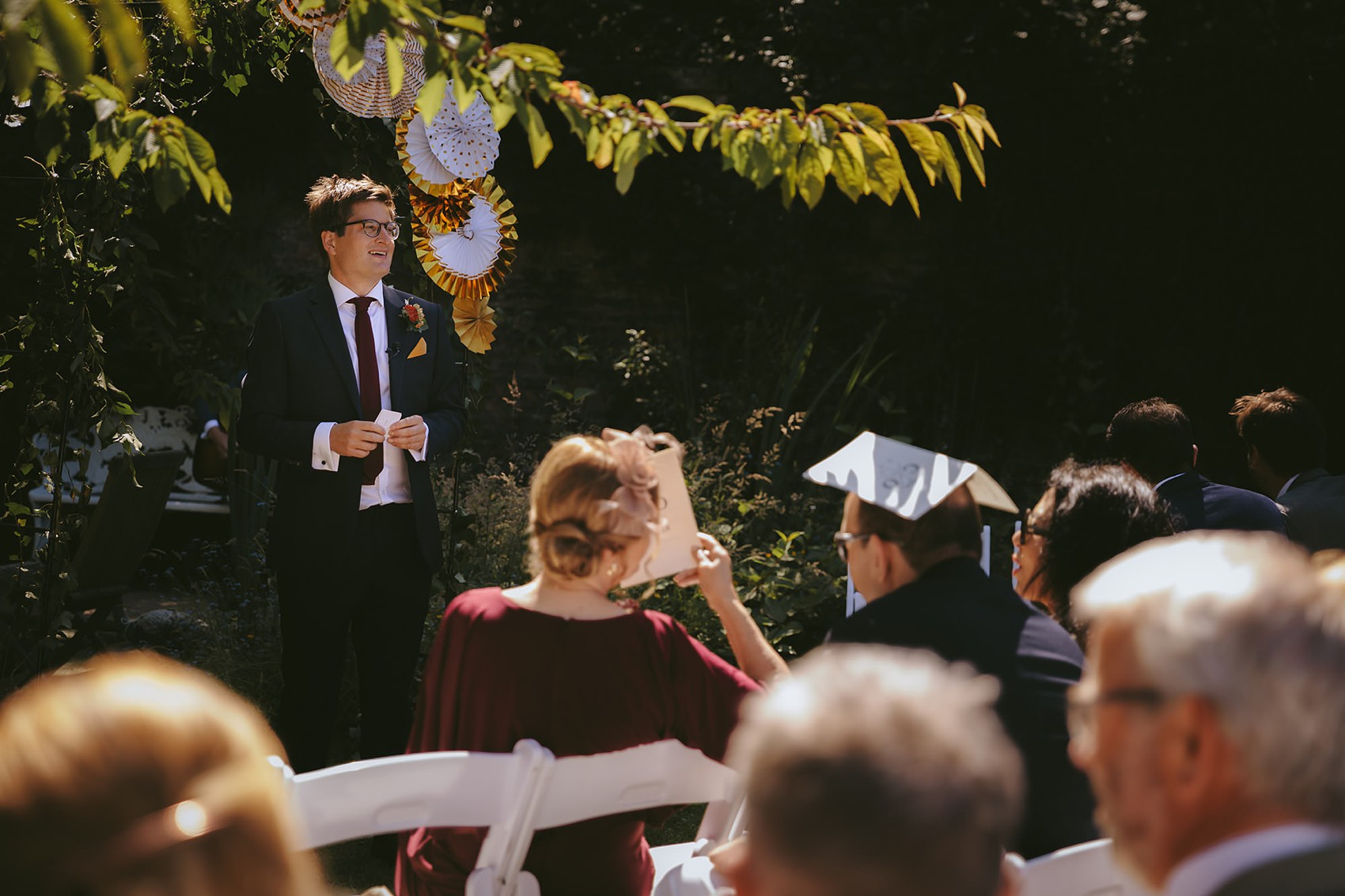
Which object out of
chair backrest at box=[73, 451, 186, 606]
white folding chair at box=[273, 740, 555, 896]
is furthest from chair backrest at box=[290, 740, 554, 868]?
chair backrest at box=[73, 451, 186, 606]

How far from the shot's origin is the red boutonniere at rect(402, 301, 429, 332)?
145 inches

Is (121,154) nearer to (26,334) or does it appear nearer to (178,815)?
(178,815)

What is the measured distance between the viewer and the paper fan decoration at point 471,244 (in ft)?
13.1

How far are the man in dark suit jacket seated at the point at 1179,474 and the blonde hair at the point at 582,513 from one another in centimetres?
199

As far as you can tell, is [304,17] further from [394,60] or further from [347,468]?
[394,60]

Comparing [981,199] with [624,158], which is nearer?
[624,158]

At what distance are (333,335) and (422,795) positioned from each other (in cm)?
209

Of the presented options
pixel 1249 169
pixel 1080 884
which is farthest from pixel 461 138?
pixel 1249 169

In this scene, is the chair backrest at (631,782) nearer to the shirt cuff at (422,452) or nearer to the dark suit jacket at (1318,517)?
the shirt cuff at (422,452)

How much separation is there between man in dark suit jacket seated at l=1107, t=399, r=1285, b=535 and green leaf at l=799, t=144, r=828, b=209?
5.98ft

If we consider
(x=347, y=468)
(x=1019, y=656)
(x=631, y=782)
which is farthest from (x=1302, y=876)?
(x=347, y=468)

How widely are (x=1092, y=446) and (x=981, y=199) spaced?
1.72m

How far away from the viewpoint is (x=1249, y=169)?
7.44 meters

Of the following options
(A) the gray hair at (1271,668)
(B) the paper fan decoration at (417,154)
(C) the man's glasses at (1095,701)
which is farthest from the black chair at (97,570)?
(A) the gray hair at (1271,668)
